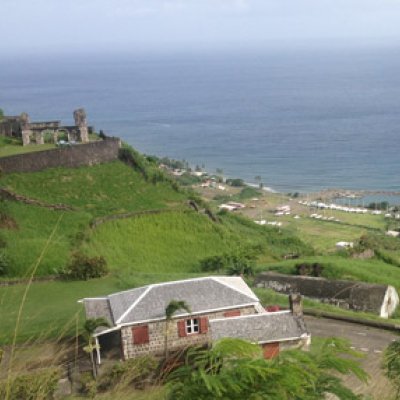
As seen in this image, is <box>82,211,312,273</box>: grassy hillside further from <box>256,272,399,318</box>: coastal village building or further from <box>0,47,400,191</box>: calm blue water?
<box>0,47,400,191</box>: calm blue water

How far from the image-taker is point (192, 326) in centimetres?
1991

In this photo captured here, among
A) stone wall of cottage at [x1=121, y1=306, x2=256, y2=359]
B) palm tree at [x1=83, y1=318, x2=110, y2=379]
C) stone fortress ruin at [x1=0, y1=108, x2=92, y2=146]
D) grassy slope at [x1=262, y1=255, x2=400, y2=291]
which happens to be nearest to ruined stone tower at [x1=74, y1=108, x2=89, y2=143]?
stone fortress ruin at [x1=0, y1=108, x2=92, y2=146]

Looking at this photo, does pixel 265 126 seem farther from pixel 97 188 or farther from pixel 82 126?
pixel 97 188

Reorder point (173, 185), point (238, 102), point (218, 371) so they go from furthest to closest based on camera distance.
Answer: point (238, 102) → point (173, 185) → point (218, 371)

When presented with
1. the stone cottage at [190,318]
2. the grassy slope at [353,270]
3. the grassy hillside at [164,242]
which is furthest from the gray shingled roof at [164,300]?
the grassy hillside at [164,242]

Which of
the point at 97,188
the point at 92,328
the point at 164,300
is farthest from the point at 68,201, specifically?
the point at 92,328

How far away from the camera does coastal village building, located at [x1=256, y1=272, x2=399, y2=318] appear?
26062 mm

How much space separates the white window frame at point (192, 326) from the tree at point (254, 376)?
14.7m

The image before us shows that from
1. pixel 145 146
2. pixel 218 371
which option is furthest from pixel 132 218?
pixel 145 146

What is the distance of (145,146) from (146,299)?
92720mm

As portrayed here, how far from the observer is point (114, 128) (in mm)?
129750

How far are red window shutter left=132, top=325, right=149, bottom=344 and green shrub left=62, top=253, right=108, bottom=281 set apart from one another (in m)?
9.83

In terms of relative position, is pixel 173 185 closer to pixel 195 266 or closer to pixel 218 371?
pixel 195 266

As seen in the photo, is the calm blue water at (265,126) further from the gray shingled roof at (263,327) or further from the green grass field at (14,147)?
the gray shingled roof at (263,327)
